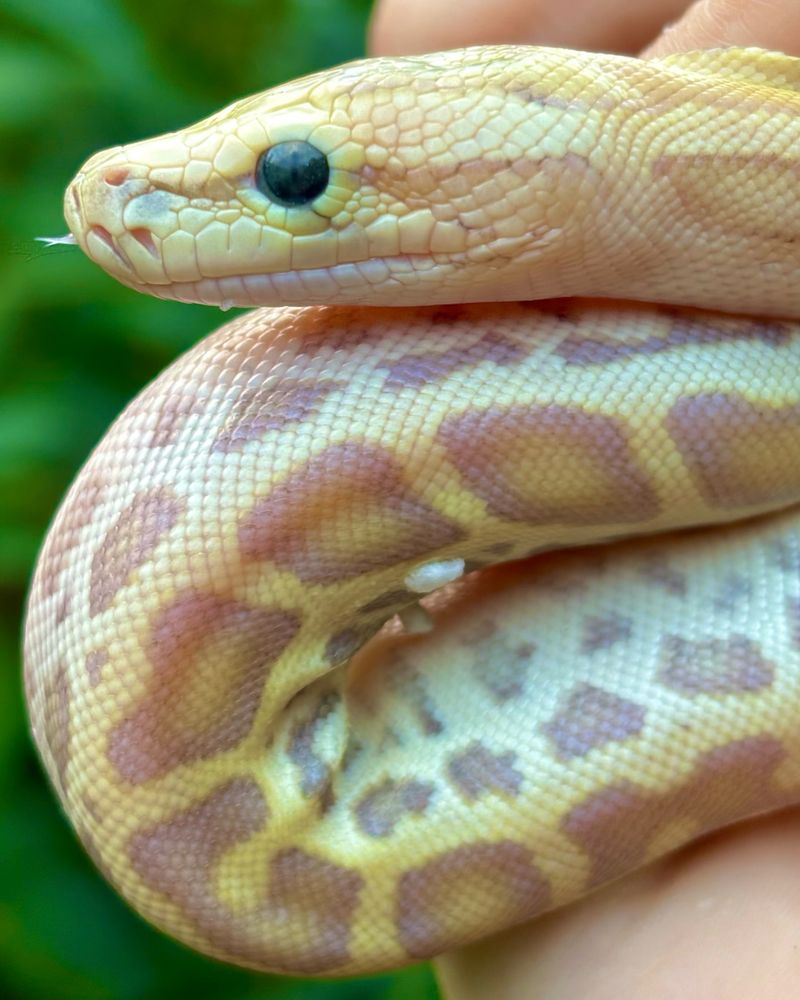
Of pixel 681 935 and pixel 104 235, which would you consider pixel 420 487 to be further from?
pixel 681 935

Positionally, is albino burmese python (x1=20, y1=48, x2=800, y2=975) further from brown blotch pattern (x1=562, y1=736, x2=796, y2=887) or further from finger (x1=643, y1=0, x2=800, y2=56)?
finger (x1=643, y1=0, x2=800, y2=56)

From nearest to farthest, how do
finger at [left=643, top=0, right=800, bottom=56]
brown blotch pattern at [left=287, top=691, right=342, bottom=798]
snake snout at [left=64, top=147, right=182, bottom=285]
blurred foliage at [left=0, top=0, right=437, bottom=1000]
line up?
snake snout at [left=64, top=147, right=182, bottom=285] → brown blotch pattern at [left=287, top=691, right=342, bottom=798] → finger at [left=643, top=0, right=800, bottom=56] → blurred foliage at [left=0, top=0, right=437, bottom=1000]

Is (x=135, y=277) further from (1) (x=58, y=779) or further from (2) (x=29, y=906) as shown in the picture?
(2) (x=29, y=906)

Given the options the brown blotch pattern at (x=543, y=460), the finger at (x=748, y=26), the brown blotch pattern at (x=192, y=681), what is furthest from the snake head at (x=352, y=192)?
the finger at (x=748, y=26)

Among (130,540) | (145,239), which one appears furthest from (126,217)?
(130,540)

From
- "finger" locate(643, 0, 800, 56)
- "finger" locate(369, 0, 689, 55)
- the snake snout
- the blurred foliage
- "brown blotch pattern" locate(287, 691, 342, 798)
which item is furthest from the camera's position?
the blurred foliage

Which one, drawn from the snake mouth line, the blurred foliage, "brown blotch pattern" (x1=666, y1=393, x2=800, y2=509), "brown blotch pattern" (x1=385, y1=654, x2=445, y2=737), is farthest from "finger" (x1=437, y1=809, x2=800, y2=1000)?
Result: the blurred foliage

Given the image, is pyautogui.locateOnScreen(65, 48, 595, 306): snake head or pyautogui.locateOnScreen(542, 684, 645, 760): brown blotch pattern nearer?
pyautogui.locateOnScreen(65, 48, 595, 306): snake head

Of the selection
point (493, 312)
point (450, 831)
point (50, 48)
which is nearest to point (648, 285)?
point (493, 312)
